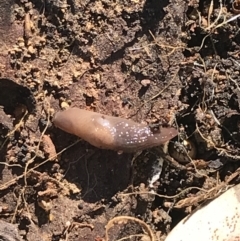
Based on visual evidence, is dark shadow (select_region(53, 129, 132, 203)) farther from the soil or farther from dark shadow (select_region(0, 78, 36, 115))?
dark shadow (select_region(0, 78, 36, 115))

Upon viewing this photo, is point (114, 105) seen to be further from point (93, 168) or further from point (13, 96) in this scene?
point (13, 96)

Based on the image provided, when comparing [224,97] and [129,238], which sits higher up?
[224,97]

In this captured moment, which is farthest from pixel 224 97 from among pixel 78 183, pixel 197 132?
pixel 78 183

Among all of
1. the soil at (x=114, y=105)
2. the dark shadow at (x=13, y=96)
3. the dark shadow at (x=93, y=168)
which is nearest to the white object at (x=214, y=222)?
the soil at (x=114, y=105)

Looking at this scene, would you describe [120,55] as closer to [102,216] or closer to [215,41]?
[215,41]

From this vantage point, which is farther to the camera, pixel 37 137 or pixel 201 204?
pixel 201 204

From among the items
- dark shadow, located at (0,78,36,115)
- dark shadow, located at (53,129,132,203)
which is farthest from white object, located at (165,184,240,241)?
dark shadow, located at (0,78,36,115)
